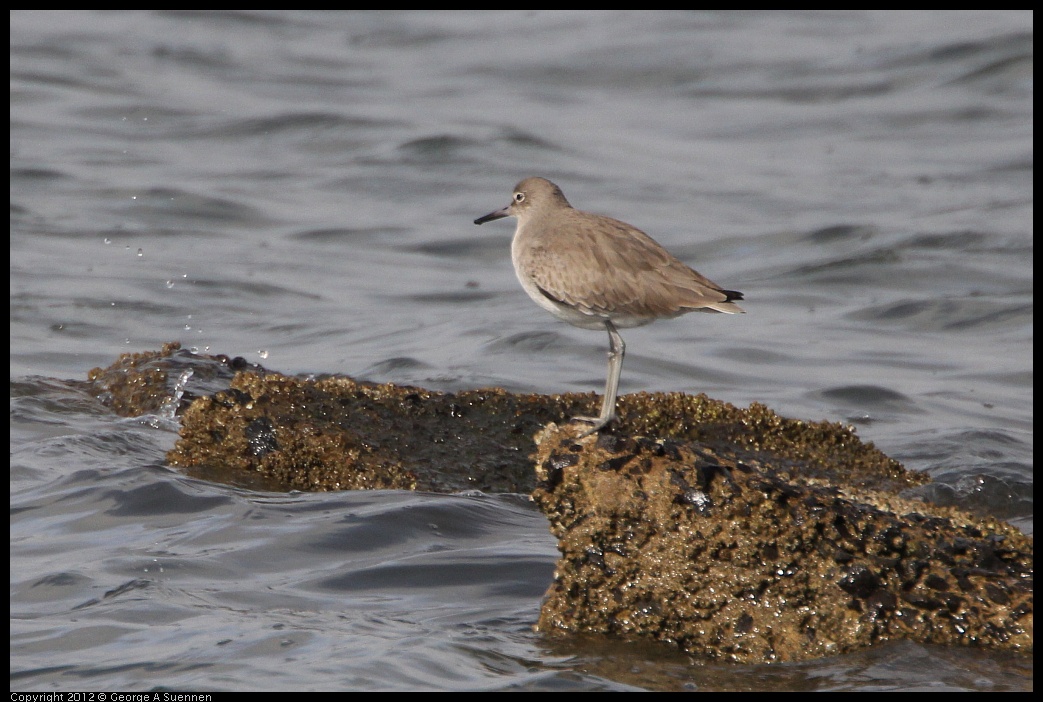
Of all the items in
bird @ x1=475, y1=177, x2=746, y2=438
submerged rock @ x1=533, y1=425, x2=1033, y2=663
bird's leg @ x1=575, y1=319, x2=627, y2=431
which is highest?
bird @ x1=475, y1=177, x2=746, y2=438

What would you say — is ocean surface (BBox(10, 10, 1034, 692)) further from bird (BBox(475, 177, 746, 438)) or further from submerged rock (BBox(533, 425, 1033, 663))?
bird (BBox(475, 177, 746, 438))

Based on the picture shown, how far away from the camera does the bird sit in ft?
20.7

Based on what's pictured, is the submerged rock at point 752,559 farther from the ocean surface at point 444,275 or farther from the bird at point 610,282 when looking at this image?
the bird at point 610,282

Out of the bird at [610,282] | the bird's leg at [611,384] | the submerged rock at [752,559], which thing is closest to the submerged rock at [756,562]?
the submerged rock at [752,559]

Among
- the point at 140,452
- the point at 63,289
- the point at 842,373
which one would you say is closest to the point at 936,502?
the point at 842,373

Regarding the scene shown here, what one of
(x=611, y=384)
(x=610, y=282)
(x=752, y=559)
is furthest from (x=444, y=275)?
(x=752, y=559)

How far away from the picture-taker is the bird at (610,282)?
6.32 metres

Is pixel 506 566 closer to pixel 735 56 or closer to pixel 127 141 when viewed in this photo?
pixel 127 141

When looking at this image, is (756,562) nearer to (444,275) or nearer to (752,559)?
(752,559)

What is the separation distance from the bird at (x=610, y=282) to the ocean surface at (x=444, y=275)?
118 cm

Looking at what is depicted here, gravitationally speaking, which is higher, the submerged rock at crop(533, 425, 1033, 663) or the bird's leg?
the bird's leg

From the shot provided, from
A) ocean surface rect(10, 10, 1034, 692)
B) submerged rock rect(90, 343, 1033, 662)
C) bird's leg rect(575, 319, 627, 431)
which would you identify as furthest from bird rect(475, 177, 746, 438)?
ocean surface rect(10, 10, 1034, 692)

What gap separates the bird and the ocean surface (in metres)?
1.18

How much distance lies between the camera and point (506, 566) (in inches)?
246
